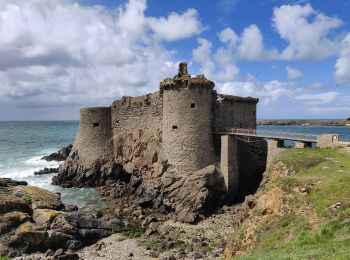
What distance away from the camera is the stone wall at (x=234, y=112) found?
3469 centimetres

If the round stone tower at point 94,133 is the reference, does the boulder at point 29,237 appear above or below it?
below

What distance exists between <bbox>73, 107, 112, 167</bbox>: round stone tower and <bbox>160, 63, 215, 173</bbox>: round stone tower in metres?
10.7

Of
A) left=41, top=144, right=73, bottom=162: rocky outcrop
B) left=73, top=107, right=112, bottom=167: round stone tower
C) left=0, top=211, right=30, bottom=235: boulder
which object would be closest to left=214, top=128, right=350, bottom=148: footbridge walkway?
left=73, top=107, right=112, bottom=167: round stone tower

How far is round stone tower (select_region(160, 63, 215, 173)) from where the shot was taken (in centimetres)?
3253

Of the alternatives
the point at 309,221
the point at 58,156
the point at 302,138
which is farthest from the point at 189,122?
the point at 58,156

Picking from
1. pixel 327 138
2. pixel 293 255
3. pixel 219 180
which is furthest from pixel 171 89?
pixel 293 255

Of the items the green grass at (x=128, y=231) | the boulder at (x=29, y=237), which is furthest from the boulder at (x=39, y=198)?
the green grass at (x=128, y=231)

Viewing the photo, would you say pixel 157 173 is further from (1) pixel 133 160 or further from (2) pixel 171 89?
(2) pixel 171 89

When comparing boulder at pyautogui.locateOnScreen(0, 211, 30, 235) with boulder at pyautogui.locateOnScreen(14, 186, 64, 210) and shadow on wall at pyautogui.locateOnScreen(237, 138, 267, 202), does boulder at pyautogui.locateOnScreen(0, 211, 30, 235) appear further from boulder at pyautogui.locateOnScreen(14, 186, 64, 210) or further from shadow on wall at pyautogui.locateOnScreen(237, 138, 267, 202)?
shadow on wall at pyautogui.locateOnScreen(237, 138, 267, 202)

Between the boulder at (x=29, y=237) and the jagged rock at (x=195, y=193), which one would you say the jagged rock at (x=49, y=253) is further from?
the jagged rock at (x=195, y=193)

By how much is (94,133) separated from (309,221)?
2960 centimetres

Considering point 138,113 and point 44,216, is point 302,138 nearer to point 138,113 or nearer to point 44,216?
point 138,113

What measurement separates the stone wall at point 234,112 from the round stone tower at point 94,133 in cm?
1326

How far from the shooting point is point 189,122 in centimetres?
3262
